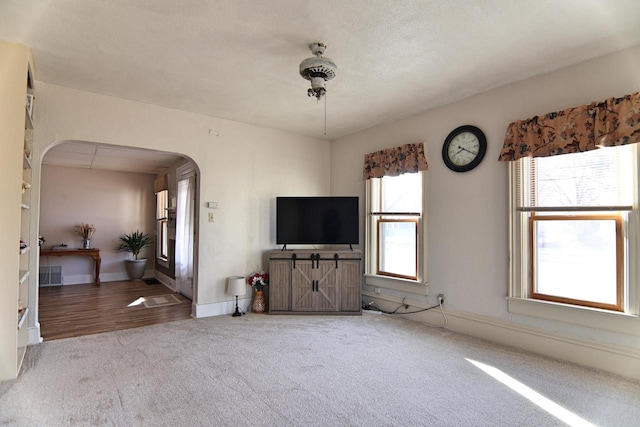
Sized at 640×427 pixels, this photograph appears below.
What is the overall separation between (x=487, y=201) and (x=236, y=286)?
315 centimetres

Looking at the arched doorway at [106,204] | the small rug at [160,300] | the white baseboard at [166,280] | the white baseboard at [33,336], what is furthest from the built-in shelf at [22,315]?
the white baseboard at [166,280]

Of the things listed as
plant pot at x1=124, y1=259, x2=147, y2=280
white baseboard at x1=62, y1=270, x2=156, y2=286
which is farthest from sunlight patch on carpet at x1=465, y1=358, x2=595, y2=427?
white baseboard at x1=62, y1=270, x2=156, y2=286

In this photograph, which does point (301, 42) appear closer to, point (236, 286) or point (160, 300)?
point (236, 286)

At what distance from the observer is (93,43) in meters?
2.59

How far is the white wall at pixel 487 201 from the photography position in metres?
2.76

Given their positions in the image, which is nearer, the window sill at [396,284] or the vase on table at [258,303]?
the window sill at [396,284]

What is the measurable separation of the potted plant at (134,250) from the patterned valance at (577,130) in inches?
268

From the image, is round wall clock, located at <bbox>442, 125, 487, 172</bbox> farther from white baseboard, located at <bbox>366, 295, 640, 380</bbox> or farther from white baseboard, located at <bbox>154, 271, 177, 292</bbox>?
white baseboard, located at <bbox>154, 271, 177, 292</bbox>

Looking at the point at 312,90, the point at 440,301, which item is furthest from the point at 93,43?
the point at 440,301

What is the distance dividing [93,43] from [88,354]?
264cm

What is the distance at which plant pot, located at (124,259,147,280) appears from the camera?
691 centimetres

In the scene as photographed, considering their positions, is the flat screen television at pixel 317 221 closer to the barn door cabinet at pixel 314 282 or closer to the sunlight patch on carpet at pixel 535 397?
the barn door cabinet at pixel 314 282

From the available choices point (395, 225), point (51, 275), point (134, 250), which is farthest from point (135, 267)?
point (395, 225)

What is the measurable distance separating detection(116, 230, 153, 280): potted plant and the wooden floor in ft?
1.85
